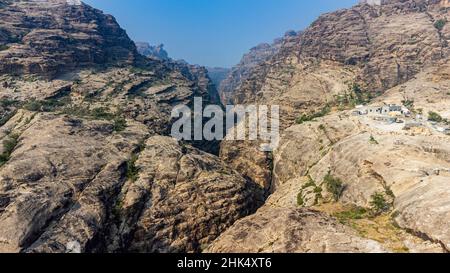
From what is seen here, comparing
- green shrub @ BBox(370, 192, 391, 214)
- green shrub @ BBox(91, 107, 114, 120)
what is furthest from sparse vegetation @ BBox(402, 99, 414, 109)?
green shrub @ BBox(91, 107, 114, 120)

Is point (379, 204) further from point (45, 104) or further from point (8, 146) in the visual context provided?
point (45, 104)

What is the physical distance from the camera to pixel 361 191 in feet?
145

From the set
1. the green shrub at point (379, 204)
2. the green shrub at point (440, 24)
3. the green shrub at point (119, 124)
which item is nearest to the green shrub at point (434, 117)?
the green shrub at point (379, 204)

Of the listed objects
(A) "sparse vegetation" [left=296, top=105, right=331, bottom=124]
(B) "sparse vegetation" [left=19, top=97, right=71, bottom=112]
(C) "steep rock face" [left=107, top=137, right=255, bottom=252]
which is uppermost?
(B) "sparse vegetation" [left=19, top=97, right=71, bottom=112]

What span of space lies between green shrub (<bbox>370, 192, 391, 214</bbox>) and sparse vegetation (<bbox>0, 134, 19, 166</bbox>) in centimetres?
5106

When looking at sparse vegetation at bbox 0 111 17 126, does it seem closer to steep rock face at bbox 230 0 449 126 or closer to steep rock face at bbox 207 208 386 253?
steep rock face at bbox 207 208 386 253

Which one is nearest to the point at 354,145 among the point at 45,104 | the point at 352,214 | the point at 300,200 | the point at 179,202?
the point at 300,200

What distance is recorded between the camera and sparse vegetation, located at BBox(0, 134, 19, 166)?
172ft

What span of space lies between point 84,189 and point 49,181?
4.68m

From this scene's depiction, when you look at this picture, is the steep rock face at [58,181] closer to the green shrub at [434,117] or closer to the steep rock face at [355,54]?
the steep rock face at [355,54]

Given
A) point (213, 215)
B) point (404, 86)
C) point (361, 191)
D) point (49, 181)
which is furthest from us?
point (404, 86)

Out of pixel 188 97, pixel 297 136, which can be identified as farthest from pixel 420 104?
pixel 188 97

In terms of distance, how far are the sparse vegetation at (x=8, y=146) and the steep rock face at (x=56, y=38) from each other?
38.9 meters
